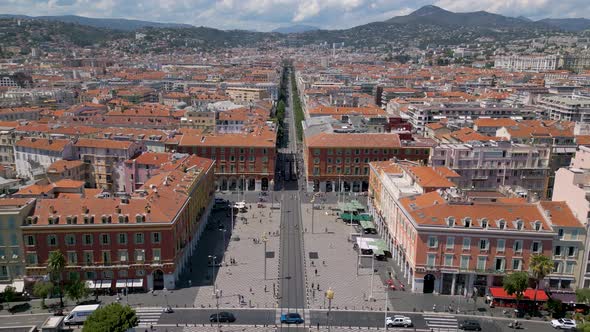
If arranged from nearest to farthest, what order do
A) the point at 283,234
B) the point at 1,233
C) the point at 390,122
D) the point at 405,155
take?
1. the point at 1,233
2. the point at 283,234
3. the point at 405,155
4. the point at 390,122

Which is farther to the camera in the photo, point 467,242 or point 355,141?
point 355,141

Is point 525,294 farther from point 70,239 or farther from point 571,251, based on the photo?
point 70,239

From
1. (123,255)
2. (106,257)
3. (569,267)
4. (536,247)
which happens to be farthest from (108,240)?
(569,267)

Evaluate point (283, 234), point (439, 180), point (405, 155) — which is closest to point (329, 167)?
point (405, 155)

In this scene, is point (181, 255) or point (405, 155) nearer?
point (181, 255)

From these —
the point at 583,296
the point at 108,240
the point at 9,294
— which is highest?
the point at 108,240

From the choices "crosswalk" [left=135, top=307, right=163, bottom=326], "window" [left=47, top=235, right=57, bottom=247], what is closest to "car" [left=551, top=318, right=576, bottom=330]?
"crosswalk" [left=135, top=307, right=163, bottom=326]

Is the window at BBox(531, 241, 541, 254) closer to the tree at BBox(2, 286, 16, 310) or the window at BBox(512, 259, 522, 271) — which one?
the window at BBox(512, 259, 522, 271)

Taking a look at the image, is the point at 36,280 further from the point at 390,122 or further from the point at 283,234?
the point at 390,122
